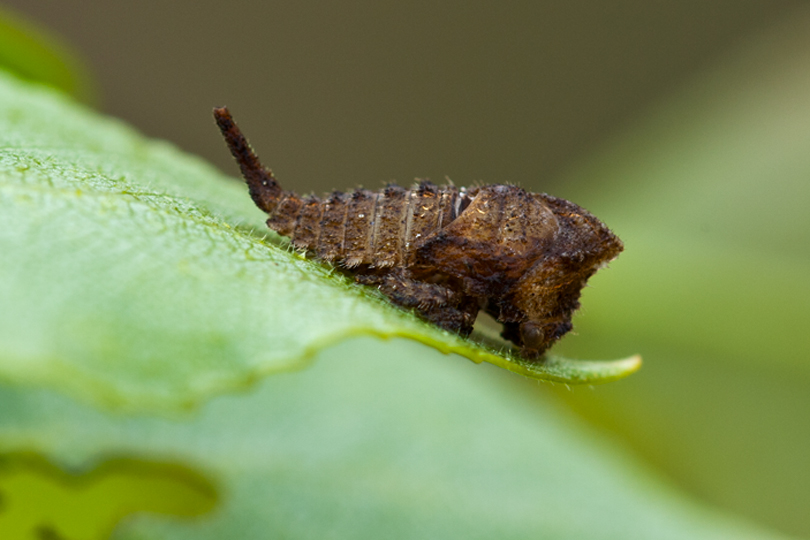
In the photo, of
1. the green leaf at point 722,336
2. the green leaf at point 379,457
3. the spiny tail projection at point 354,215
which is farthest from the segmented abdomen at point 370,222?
the green leaf at point 722,336

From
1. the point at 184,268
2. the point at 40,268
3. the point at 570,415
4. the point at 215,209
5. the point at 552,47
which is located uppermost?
the point at 552,47

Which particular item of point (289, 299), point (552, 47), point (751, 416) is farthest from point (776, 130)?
point (552, 47)

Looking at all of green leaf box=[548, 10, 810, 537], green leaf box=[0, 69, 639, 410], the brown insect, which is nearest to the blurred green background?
green leaf box=[548, 10, 810, 537]

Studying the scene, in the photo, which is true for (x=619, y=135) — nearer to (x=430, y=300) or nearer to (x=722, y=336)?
(x=722, y=336)

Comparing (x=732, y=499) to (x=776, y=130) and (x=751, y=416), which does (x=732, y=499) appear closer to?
(x=751, y=416)

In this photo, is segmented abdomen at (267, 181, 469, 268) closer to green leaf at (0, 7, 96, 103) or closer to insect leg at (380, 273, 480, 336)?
insect leg at (380, 273, 480, 336)

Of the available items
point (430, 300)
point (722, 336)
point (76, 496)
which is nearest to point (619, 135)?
point (722, 336)
